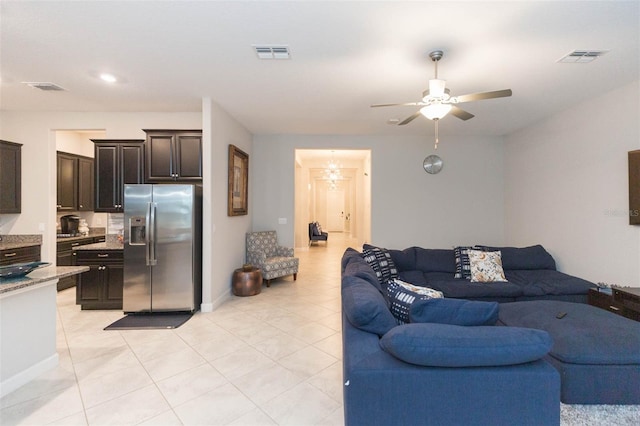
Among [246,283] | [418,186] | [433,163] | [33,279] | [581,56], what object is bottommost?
[246,283]

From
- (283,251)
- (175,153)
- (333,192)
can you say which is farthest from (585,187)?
(333,192)

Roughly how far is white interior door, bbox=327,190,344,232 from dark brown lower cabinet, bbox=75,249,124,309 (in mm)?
12548

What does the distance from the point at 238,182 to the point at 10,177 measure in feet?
10.8

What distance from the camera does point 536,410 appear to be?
133 centimetres

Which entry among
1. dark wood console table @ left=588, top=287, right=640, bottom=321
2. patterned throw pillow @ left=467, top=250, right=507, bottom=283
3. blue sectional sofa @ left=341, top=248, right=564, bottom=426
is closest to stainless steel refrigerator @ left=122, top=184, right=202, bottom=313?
blue sectional sofa @ left=341, top=248, right=564, bottom=426

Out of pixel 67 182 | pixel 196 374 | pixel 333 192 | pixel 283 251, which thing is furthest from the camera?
pixel 333 192

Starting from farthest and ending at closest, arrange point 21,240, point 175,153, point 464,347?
point 21,240 → point 175,153 → point 464,347

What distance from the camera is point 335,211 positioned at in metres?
16.1

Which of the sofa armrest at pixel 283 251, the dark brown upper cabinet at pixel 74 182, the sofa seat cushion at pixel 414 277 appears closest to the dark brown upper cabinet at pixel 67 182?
the dark brown upper cabinet at pixel 74 182

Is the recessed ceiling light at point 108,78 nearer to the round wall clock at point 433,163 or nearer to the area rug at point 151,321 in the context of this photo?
the area rug at point 151,321

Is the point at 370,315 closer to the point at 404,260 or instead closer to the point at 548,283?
the point at 404,260

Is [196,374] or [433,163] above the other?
[433,163]

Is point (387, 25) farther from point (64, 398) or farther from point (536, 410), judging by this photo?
point (64, 398)

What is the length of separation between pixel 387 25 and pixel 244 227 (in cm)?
407
